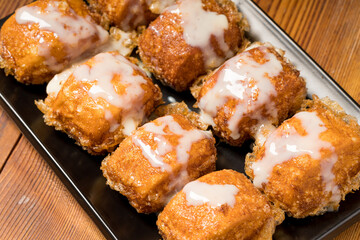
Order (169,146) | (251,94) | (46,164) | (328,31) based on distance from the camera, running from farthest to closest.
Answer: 1. (328,31)
2. (46,164)
3. (251,94)
4. (169,146)

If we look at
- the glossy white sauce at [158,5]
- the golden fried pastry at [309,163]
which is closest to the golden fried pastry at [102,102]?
the glossy white sauce at [158,5]

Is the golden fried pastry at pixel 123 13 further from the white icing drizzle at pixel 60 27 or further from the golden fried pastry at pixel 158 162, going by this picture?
the golden fried pastry at pixel 158 162

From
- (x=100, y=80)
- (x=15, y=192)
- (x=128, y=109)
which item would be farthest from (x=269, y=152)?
(x=15, y=192)

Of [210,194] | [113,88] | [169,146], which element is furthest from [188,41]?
[210,194]

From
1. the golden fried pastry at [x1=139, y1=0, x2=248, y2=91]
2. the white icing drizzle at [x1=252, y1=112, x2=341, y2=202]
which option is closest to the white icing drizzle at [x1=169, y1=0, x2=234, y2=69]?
the golden fried pastry at [x1=139, y1=0, x2=248, y2=91]

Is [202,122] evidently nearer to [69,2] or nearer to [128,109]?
[128,109]

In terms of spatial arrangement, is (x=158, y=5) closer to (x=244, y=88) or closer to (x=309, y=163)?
(x=244, y=88)
